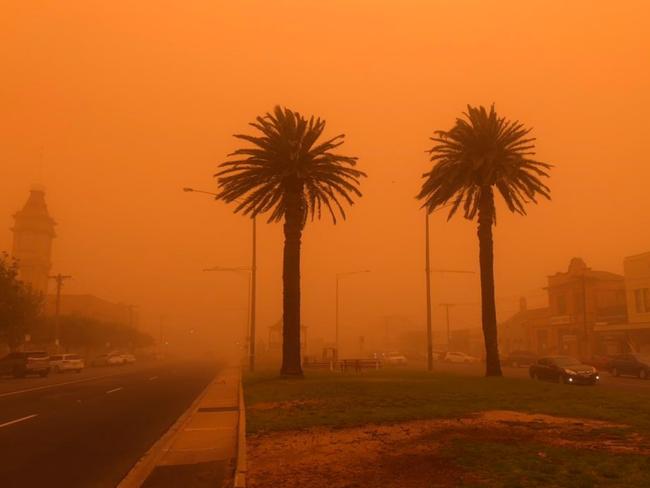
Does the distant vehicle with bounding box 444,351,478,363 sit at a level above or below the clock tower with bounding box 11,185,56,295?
below

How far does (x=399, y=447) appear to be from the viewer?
1152 cm

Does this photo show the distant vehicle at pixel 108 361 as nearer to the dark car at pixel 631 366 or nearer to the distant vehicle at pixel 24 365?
the distant vehicle at pixel 24 365

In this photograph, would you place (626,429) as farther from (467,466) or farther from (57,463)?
(57,463)

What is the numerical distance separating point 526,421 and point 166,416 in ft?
35.0

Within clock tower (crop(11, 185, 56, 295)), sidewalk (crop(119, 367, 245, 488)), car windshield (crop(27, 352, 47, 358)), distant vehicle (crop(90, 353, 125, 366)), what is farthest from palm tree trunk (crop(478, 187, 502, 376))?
clock tower (crop(11, 185, 56, 295))

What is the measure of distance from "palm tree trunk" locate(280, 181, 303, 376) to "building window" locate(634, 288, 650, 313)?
40.2 meters

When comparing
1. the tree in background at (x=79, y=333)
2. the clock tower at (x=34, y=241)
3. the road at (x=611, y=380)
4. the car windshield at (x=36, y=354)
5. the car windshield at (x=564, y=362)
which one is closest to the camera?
the road at (x=611, y=380)

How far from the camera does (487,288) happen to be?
32250 millimetres

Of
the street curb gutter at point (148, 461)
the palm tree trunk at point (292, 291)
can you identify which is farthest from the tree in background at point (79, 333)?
the street curb gutter at point (148, 461)

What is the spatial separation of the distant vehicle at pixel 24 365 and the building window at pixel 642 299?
172 feet

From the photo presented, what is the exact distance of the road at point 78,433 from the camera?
10.4 metres

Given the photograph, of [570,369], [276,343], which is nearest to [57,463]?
[570,369]

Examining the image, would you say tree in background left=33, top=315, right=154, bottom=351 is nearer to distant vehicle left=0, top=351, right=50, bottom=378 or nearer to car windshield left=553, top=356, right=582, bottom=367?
distant vehicle left=0, top=351, right=50, bottom=378

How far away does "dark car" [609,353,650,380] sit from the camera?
36.3 metres
